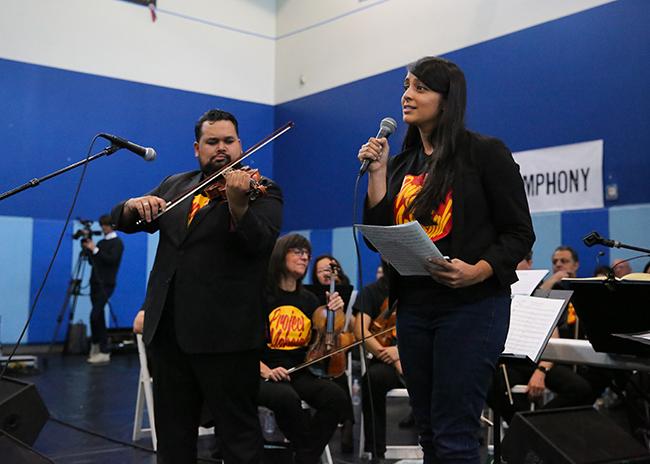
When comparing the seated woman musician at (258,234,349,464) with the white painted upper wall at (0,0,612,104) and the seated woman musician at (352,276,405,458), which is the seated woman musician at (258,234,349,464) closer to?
the seated woman musician at (352,276,405,458)

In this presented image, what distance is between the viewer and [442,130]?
1868 millimetres

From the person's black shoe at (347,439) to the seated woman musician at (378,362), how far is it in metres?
0.25

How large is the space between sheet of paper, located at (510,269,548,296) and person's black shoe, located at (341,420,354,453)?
151cm

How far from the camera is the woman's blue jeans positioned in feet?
5.67

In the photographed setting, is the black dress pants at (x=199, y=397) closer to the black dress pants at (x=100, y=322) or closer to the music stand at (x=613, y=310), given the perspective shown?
the music stand at (x=613, y=310)

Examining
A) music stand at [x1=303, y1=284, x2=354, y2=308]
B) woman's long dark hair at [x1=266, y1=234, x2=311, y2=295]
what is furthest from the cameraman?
woman's long dark hair at [x1=266, y1=234, x2=311, y2=295]

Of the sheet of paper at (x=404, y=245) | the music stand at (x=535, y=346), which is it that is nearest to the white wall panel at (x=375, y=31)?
the music stand at (x=535, y=346)

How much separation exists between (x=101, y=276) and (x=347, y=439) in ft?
16.1

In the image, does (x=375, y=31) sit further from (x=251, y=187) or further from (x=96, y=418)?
(x=251, y=187)

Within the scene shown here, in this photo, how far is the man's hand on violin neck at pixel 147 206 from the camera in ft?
7.16

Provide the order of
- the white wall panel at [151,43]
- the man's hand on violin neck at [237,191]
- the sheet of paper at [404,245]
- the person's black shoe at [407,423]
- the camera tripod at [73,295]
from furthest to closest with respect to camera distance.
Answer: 1. the white wall panel at [151,43]
2. the camera tripod at [73,295]
3. the person's black shoe at [407,423]
4. the man's hand on violin neck at [237,191]
5. the sheet of paper at [404,245]

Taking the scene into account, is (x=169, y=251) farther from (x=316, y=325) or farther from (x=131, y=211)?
(x=316, y=325)

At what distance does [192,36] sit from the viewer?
→ 31.7 feet

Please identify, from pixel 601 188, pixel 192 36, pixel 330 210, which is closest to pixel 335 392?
pixel 601 188
